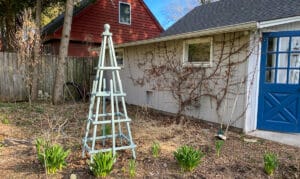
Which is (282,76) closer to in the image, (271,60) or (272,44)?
(271,60)

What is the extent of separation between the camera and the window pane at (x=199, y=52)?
19.8 feet

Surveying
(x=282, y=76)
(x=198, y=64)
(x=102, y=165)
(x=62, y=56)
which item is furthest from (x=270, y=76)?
(x=62, y=56)

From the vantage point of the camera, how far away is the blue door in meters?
4.86

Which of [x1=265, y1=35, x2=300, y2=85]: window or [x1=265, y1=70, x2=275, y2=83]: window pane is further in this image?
[x1=265, y1=70, x2=275, y2=83]: window pane

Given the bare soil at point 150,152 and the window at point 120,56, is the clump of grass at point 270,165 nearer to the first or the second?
the bare soil at point 150,152

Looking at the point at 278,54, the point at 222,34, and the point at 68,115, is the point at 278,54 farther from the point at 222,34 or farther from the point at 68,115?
the point at 68,115

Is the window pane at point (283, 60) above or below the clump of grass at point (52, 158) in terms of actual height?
above

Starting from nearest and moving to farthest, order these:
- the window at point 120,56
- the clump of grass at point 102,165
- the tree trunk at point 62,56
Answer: the clump of grass at point 102,165 < the tree trunk at point 62,56 < the window at point 120,56

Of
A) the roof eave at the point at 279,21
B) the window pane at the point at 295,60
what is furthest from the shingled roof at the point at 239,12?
the window pane at the point at 295,60

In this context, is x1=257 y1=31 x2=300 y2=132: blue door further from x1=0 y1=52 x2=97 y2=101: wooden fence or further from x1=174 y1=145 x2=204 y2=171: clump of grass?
x1=0 y1=52 x2=97 y2=101: wooden fence

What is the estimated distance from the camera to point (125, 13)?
14414mm

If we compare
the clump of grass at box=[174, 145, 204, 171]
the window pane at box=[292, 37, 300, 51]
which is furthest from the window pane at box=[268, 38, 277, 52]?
the clump of grass at box=[174, 145, 204, 171]

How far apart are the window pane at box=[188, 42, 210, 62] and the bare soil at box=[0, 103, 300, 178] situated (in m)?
1.53

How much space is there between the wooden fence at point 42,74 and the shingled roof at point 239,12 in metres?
4.22
